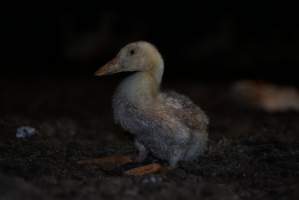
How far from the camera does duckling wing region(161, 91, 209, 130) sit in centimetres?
642

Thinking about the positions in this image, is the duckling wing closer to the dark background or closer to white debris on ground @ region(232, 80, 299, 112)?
white debris on ground @ region(232, 80, 299, 112)

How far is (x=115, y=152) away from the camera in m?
7.32

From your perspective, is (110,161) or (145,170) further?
(110,161)

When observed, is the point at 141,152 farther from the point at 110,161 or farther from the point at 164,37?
the point at 164,37

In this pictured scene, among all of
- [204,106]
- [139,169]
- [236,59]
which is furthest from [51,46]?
[139,169]

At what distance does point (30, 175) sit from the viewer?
5.84m

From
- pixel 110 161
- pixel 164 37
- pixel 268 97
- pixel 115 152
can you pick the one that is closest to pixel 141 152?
pixel 110 161

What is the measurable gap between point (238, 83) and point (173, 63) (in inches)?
144

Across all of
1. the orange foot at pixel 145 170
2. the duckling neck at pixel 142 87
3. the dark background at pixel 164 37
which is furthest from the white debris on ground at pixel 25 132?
the dark background at pixel 164 37

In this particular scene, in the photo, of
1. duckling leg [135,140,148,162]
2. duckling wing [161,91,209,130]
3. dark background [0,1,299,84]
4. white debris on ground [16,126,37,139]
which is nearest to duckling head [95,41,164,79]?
duckling wing [161,91,209,130]

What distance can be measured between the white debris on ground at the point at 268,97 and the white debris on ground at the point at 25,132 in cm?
510

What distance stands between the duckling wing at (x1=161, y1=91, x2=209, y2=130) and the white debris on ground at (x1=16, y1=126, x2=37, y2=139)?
6.50 feet

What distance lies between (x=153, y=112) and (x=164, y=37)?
1266 cm

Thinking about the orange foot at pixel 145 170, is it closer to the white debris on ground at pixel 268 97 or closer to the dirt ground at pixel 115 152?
the dirt ground at pixel 115 152
